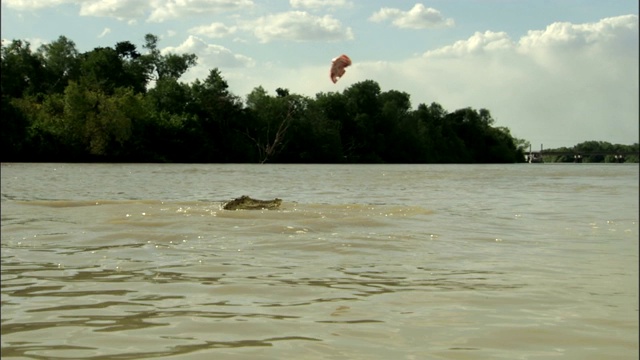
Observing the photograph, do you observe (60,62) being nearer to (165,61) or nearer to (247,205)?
(165,61)

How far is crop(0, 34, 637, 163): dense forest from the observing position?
76.1m

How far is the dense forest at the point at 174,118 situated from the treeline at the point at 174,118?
142 mm

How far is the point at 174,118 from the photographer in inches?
3629

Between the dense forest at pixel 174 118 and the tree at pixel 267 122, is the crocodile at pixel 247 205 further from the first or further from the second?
the tree at pixel 267 122

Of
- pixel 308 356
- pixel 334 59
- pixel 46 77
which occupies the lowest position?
pixel 308 356

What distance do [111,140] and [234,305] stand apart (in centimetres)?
7704

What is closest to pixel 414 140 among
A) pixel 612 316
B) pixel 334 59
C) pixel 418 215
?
pixel 334 59

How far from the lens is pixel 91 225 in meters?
11.5

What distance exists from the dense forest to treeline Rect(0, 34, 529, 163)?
142 mm

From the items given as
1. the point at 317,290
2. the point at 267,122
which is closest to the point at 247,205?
the point at 317,290

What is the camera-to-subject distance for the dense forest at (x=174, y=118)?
7612 centimetres

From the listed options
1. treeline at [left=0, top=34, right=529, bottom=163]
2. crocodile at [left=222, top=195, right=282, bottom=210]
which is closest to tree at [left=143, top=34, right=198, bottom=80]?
treeline at [left=0, top=34, right=529, bottom=163]

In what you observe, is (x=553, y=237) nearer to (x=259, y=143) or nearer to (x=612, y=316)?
(x=612, y=316)

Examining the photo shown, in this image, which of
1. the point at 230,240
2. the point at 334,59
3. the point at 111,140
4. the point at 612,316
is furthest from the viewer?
the point at 111,140
